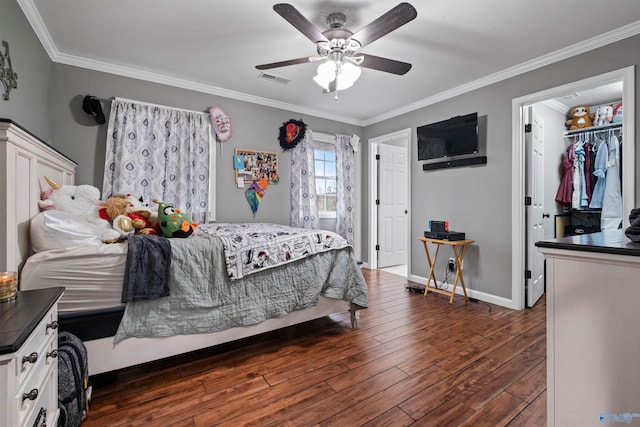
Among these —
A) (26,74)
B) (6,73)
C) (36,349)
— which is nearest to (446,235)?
(36,349)

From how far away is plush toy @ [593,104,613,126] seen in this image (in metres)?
3.56

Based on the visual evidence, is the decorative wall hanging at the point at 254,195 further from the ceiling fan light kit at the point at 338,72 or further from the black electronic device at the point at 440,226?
the black electronic device at the point at 440,226

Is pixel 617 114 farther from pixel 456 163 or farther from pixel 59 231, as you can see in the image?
pixel 59 231

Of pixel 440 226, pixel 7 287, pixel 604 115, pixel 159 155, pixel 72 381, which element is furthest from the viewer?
pixel 604 115

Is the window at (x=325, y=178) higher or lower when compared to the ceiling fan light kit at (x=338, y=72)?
lower

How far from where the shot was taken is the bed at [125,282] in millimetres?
1541

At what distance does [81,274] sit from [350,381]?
→ 1.65 meters

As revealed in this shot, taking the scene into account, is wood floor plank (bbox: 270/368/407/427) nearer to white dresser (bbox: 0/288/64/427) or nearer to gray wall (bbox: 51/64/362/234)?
white dresser (bbox: 0/288/64/427)

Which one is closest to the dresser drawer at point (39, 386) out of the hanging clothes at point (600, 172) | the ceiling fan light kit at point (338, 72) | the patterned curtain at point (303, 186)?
the ceiling fan light kit at point (338, 72)

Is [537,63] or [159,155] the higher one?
[537,63]

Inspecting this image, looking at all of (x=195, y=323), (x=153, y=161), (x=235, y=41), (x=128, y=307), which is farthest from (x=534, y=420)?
(x=153, y=161)

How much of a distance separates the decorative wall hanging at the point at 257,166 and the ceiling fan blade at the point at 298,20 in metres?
2.02

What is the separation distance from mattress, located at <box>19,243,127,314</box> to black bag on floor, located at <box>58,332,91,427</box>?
19 cm

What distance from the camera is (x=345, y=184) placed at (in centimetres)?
465
